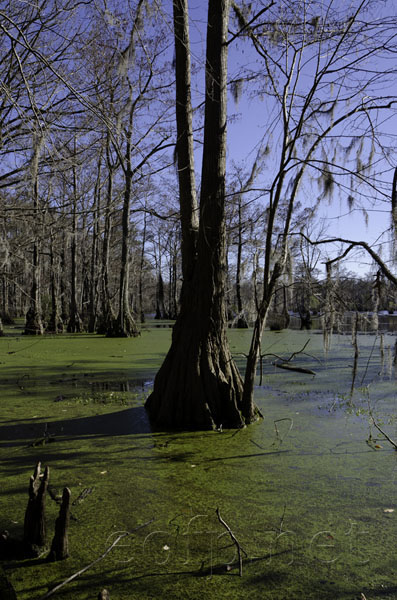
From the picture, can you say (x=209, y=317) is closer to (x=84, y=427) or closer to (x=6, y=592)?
(x=84, y=427)

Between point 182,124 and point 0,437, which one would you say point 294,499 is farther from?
point 182,124

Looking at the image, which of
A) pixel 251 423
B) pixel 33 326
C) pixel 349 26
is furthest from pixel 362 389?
pixel 33 326

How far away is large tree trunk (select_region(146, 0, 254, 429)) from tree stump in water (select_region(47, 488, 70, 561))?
234cm

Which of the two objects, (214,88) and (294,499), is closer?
(294,499)

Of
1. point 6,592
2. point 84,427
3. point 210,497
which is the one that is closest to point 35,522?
point 6,592

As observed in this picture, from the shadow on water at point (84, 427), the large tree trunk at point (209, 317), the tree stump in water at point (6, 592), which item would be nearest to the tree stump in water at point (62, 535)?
the tree stump in water at point (6, 592)

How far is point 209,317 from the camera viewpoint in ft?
15.6

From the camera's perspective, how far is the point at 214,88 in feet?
15.9

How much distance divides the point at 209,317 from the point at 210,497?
81.5 inches

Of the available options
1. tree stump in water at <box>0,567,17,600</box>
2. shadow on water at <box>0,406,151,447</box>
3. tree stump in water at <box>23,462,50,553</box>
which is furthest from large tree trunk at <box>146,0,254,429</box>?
tree stump in water at <box>0,567,17,600</box>

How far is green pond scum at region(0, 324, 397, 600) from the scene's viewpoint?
6.84 ft

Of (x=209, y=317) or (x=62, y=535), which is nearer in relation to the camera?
(x=62, y=535)

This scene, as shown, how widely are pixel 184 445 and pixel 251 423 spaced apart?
0.89 m

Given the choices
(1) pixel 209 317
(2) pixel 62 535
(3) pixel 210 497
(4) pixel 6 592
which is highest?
(1) pixel 209 317
